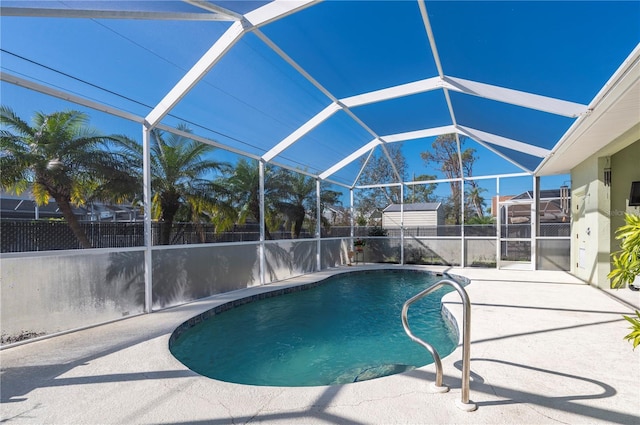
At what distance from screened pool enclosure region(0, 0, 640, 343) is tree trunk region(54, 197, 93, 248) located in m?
0.03

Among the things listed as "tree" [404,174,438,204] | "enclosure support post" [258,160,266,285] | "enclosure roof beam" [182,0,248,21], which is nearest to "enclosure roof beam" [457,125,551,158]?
"tree" [404,174,438,204]

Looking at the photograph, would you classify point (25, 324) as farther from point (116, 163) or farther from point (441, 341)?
point (441, 341)

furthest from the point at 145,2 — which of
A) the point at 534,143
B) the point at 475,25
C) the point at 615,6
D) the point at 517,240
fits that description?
the point at 517,240

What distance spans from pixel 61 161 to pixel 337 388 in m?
4.61

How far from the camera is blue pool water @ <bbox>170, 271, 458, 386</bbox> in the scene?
13.0ft

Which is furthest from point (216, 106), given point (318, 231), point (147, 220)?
point (318, 231)

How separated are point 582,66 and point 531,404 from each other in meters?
3.80

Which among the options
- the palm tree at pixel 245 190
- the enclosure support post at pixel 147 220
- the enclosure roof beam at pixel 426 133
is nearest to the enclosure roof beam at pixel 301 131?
the palm tree at pixel 245 190

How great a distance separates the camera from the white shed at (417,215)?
12.6 metres

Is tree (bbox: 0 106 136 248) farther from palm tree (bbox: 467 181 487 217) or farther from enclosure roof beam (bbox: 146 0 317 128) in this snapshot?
palm tree (bbox: 467 181 487 217)

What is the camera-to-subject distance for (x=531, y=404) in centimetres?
261

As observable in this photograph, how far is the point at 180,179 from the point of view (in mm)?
6477

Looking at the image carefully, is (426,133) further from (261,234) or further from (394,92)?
(261,234)

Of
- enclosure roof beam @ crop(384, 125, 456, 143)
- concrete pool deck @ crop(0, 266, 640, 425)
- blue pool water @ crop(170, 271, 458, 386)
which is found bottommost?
blue pool water @ crop(170, 271, 458, 386)
